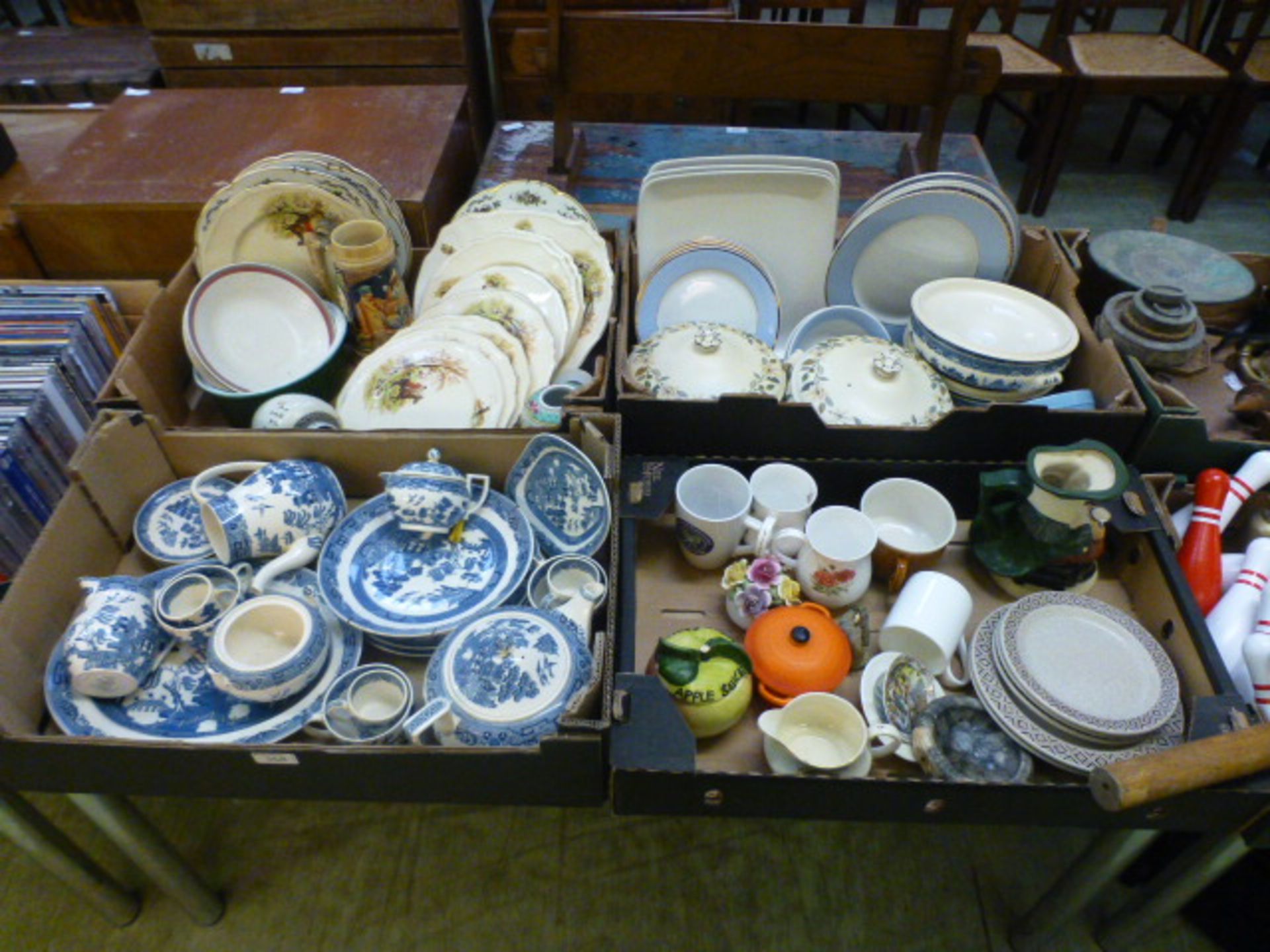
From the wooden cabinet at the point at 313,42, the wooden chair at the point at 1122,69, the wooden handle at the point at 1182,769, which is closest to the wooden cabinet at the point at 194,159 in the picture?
the wooden cabinet at the point at 313,42

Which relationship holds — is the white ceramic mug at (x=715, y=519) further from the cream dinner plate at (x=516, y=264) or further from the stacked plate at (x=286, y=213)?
the stacked plate at (x=286, y=213)

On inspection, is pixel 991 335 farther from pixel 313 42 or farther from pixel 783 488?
pixel 313 42

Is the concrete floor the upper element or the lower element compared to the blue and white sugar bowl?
lower

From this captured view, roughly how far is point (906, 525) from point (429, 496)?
69 centimetres

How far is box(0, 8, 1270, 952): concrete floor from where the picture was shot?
1.33 meters

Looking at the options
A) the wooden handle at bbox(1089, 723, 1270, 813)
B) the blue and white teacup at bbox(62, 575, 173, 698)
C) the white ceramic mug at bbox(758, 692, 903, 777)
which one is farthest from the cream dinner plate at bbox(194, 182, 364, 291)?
the wooden handle at bbox(1089, 723, 1270, 813)

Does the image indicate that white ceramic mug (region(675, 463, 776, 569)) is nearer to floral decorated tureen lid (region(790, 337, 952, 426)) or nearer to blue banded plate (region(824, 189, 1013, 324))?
floral decorated tureen lid (region(790, 337, 952, 426))

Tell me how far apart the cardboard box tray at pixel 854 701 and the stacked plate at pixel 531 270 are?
0.98ft

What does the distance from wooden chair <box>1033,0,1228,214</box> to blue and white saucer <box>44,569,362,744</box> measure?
291 cm

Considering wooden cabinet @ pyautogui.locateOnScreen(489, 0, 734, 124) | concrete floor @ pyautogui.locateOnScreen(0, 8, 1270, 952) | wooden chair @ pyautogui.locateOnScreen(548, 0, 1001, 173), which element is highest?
wooden chair @ pyautogui.locateOnScreen(548, 0, 1001, 173)

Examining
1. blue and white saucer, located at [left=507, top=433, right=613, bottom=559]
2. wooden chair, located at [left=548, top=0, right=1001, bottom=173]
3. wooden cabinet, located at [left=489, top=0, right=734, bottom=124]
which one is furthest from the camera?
wooden cabinet, located at [left=489, top=0, right=734, bottom=124]

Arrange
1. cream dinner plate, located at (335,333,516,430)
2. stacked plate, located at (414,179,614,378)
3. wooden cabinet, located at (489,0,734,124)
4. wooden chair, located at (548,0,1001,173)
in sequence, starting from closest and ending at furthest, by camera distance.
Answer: cream dinner plate, located at (335,333,516,430) < stacked plate, located at (414,179,614,378) < wooden chair, located at (548,0,1001,173) < wooden cabinet, located at (489,0,734,124)

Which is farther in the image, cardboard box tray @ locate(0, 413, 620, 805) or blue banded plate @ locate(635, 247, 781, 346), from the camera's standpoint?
blue banded plate @ locate(635, 247, 781, 346)

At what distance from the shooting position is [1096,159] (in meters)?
3.34
